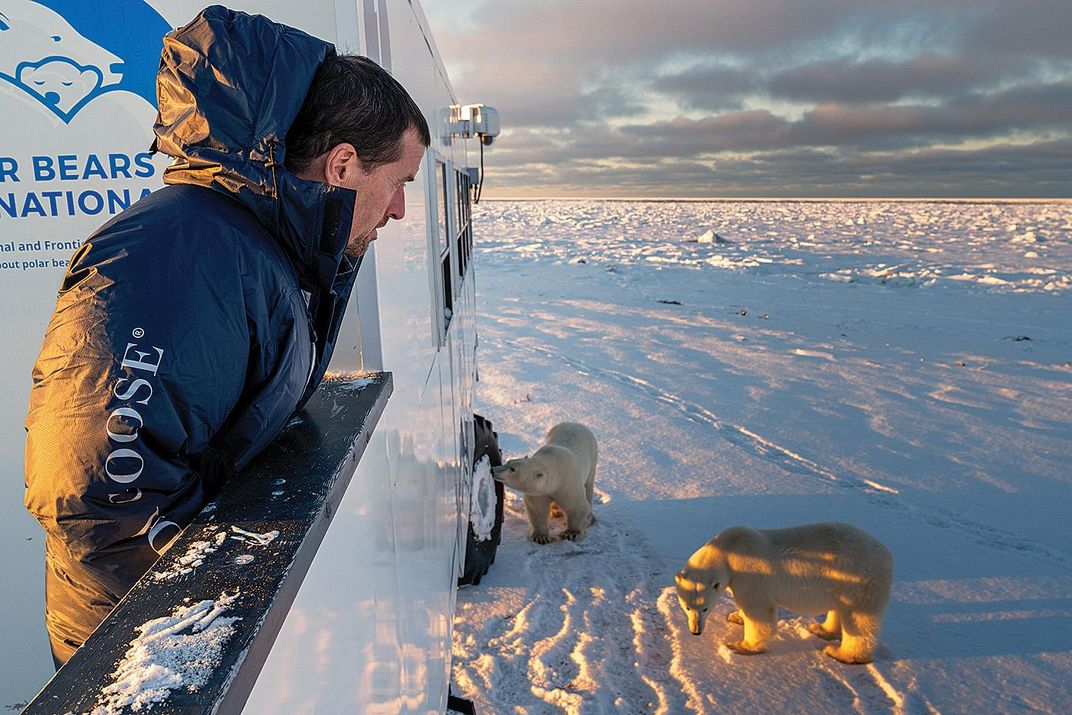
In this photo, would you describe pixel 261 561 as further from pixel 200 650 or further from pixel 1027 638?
pixel 1027 638

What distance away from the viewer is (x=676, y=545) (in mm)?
4691

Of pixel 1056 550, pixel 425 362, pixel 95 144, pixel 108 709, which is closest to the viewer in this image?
pixel 108 709

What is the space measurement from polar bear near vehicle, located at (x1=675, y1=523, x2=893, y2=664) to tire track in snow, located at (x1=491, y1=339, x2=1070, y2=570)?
183 centimetres

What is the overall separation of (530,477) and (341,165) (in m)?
3.49

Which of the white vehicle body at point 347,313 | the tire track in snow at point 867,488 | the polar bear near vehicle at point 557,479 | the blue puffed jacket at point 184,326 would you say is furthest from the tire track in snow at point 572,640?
the blue puffed jacket at point 184,326

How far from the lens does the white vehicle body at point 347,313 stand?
1410 mm

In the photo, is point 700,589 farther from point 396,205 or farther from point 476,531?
point 396,205

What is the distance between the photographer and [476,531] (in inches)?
167

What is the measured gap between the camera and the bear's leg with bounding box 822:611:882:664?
3418mm

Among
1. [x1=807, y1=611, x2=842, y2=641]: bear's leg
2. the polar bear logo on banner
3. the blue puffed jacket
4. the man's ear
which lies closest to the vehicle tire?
[x1=807, y1=611, x2=842, y2=641]: bear's leg

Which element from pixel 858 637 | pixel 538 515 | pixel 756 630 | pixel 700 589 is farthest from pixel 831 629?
pixel 538 515

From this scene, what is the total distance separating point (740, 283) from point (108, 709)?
18287 millimetres

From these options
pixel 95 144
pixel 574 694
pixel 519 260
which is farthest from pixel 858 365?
pixel 519 260

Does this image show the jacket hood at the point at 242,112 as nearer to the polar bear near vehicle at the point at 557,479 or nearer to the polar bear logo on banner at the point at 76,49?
the polar bear logo on banner at the point at 76,49
